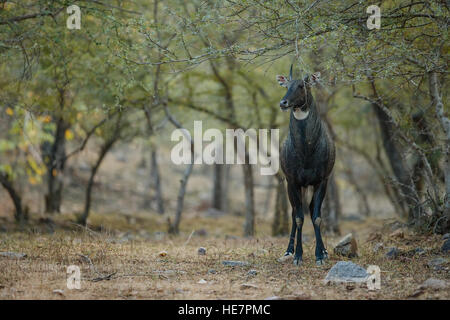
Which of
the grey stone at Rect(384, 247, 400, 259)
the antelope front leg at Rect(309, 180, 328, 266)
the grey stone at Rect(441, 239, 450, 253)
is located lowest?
the grey stone at Rect(384, 247, 400, 259)

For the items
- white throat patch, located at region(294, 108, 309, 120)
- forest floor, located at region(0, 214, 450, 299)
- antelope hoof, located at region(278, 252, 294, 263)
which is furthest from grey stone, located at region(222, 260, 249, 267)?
white throat patch, located at region(294, 108, 309, 120)

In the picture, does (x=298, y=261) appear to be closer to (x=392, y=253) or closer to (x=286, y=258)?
(x=286, y=258)

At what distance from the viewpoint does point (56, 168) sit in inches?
674

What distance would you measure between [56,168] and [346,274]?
13040 millimetres

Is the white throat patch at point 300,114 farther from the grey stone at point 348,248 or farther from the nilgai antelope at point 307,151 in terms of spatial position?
the grey stone at point 348,248

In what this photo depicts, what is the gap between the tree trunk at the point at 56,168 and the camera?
54.6 feet

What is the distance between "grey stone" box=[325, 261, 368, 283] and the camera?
6512 mm

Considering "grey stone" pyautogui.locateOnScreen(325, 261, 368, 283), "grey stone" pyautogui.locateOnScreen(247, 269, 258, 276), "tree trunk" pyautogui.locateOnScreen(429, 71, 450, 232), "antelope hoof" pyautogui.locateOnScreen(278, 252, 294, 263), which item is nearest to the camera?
"grey stone" pyautogui.locateOnScreen(325, 261, 368, 283)

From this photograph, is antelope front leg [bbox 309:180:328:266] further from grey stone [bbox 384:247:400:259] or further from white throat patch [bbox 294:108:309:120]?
white throat patch [bbox 294:108:309:120]

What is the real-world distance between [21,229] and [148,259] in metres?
7.18

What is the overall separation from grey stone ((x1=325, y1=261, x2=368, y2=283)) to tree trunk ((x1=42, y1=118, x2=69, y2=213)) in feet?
38.6

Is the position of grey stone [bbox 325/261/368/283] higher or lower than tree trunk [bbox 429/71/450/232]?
lower

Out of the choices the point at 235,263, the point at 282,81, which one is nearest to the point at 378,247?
the point at 235,263
